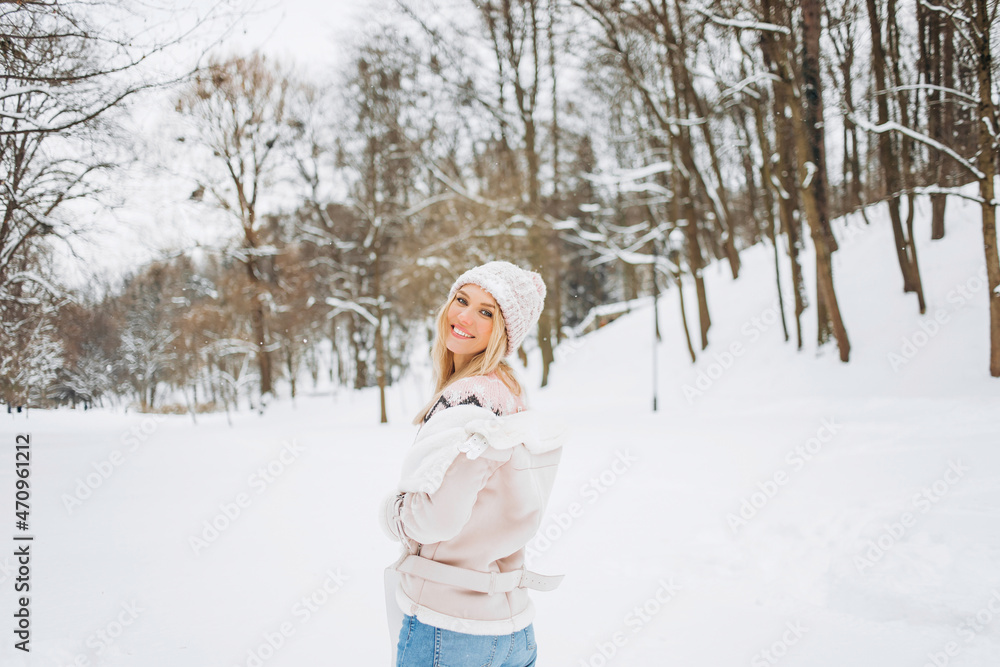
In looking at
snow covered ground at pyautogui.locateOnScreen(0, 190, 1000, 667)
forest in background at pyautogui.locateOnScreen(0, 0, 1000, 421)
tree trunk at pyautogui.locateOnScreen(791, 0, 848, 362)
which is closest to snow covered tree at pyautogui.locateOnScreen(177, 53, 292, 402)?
forest in background at pyautogui.locateOnScreen(0, 0, 1000, 421)

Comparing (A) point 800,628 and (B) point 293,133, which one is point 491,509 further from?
(B) point 293,133

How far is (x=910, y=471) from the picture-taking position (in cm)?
612

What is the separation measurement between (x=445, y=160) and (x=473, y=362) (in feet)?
61.9

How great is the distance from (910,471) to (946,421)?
8.94ft

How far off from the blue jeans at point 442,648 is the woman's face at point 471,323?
0.80 meters

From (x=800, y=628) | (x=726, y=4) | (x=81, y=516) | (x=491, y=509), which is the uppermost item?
(x=726, y=4)

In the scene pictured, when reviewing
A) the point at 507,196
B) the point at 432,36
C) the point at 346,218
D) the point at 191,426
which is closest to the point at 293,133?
the point at 346,218

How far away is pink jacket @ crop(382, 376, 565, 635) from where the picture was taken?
152 centimetres

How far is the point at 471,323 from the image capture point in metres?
1.91

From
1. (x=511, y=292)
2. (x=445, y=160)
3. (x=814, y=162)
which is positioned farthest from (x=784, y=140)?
(x=511, y=292)

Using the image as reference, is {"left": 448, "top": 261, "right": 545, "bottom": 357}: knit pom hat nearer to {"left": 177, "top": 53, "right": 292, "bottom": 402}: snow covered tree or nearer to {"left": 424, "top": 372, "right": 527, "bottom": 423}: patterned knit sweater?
{"left": 424, "top": 372, "right": 527, "bottom": 423}: patterned knit sweater

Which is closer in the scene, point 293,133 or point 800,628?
point 800,628

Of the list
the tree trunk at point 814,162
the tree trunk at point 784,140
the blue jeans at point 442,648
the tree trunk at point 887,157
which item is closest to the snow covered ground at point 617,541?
the tree trunk at point 814,162

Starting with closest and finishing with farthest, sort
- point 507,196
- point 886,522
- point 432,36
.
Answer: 1. point 886,522
2. point 432,36
3. point 507,196
